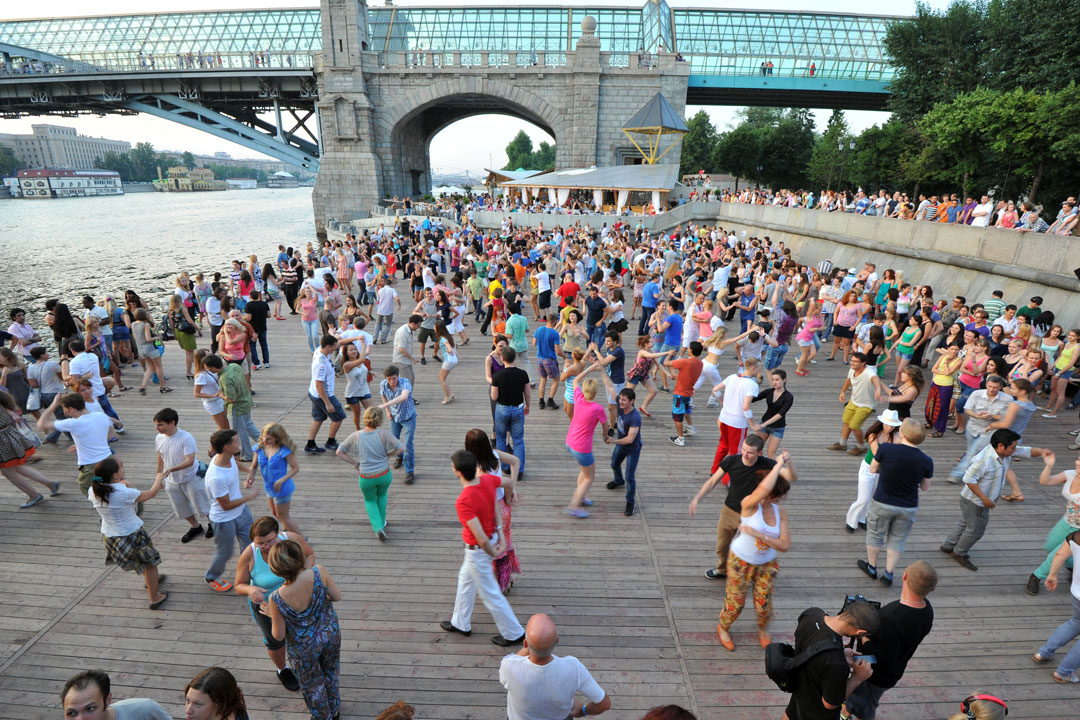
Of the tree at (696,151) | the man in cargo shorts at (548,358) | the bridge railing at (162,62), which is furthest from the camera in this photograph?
the tree at (696,151)

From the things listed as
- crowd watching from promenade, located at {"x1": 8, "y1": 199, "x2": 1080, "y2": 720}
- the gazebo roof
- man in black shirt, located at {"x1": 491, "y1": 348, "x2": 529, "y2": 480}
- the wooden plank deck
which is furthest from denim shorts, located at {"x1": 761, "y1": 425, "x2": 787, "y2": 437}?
the gazebo roof

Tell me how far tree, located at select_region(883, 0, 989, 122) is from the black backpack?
35.5 m

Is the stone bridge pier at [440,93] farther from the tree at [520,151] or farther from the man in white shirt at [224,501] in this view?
the tree at [520,151]

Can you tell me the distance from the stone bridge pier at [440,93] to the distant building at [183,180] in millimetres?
138896

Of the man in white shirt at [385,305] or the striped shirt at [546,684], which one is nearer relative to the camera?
the striped shirt at [546,684]

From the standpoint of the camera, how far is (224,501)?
4734mm

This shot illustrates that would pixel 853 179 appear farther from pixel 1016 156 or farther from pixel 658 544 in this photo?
pixel 658 544

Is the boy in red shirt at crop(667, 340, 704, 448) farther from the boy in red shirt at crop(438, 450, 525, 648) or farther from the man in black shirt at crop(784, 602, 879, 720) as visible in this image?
the man in black shirt at crop(784, 602, 879, 720)

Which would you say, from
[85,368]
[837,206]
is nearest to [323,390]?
[85,368]

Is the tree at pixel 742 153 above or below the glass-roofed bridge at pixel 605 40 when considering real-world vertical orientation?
below

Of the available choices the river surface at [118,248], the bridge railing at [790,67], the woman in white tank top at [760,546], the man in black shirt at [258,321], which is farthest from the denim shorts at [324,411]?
the bridge railing at [790,67]

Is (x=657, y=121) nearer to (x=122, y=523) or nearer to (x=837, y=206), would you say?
(x=837, y=206)

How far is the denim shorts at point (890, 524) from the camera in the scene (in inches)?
195

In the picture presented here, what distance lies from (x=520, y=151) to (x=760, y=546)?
124 m
